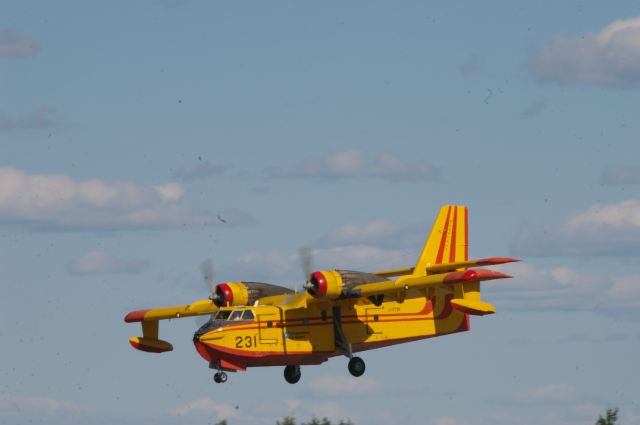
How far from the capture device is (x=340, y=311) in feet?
224

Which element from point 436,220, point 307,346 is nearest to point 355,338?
point 307,346

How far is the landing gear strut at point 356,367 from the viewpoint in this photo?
2719 inches

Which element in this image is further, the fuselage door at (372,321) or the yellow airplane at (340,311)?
the fuselage door at (372,321)

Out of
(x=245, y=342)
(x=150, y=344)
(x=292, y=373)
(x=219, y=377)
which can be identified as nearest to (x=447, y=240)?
(x=292, y=373)

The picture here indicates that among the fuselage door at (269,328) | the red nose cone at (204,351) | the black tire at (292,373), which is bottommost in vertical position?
the black tire at (292,373)

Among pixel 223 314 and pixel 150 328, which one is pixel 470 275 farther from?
pixel 150 328

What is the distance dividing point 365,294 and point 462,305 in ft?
12.8

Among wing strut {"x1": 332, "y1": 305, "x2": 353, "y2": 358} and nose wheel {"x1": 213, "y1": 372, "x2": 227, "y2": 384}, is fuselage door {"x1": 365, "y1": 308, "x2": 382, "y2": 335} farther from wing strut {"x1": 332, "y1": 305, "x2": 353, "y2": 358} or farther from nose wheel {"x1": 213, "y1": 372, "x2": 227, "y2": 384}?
nose wheel {"x1": 213, "y1": 372, "x2": 227, "y2": 384}

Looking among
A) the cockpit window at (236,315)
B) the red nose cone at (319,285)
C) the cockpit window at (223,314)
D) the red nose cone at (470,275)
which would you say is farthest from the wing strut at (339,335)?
the red nose cone at (470,275)

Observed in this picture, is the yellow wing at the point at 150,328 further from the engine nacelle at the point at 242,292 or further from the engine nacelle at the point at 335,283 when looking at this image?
the engine nacelle at the point at 335,283

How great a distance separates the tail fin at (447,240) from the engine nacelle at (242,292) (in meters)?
6.16

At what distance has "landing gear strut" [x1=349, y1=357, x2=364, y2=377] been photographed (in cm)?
6906

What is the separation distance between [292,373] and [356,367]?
2983 millimetres

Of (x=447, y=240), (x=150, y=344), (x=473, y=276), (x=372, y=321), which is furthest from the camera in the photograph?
(x=150, y=344)
